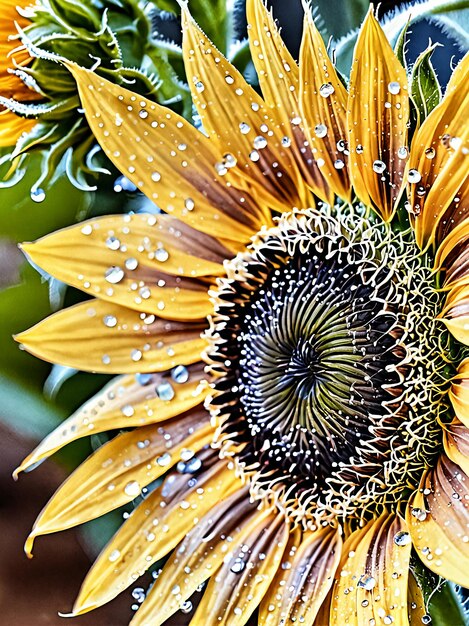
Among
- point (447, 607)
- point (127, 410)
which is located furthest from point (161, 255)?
point (447, 607)

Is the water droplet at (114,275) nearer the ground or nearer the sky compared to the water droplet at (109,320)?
nearer the sky

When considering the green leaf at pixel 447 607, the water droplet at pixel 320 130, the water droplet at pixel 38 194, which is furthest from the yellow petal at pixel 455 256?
the water droplet at pixel 38 194

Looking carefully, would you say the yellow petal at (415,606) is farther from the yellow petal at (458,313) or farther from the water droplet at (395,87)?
the water droplet at (395,87)

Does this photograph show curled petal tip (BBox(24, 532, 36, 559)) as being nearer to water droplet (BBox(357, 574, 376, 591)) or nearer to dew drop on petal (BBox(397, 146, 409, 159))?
water droplet (BBox(357, 574, 376, 591))

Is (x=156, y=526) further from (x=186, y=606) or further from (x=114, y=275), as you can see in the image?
(x=114, y=275)

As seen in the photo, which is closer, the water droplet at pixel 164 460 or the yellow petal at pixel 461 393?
the yellow petal at pixel 461 393

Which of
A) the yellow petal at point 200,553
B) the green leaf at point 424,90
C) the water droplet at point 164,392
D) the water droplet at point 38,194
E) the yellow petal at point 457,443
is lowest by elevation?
the yellow petal at point 457,443

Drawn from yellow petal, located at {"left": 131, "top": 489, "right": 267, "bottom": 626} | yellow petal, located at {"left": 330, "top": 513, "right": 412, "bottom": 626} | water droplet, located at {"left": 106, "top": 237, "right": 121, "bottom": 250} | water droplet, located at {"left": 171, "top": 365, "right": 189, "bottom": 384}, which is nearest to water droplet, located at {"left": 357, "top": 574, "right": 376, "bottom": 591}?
yellow petal, located at {"left": 330, "top": 513, "right": 412, "bottom": 626}
